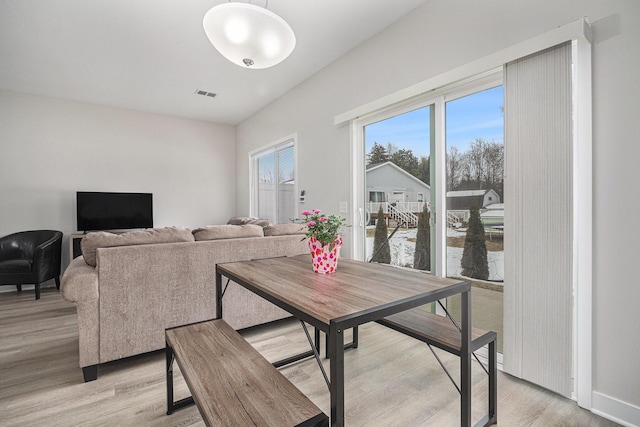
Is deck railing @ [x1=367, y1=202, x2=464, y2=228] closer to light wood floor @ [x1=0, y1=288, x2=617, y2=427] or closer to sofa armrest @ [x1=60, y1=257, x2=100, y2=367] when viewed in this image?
light wood floor @ [x1=0, y1=288, x2=617, y2=427]

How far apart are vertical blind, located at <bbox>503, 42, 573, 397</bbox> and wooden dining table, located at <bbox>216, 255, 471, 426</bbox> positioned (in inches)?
31.7

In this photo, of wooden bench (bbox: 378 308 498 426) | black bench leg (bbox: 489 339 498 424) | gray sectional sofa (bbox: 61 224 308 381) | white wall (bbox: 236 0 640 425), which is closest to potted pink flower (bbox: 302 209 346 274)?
wooden bench (bbox: 378 308 498 426)

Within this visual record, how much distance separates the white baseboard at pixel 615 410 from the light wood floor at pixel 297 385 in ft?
0.19

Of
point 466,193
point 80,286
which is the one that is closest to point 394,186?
point 466,193

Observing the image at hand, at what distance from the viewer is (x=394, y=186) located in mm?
2811

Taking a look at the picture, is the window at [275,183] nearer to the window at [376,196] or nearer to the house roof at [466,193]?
the window at [376,196]

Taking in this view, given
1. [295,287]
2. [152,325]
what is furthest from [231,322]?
[295,287]

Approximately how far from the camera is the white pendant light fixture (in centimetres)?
143

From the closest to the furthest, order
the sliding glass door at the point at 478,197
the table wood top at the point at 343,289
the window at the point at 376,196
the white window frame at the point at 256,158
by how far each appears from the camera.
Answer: the table wood top at the point at 343,289, the sliding glass door at the point at 478,197, the window at the point at 376,196, the white window frame at the point at 256,158

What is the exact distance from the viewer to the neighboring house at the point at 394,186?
8.45ft

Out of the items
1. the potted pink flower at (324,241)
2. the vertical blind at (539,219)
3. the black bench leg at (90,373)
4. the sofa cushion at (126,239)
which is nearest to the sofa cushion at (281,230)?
the sofa cushion at (126,239)

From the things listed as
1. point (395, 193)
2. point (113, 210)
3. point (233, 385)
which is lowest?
point (233, 385)

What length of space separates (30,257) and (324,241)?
15.1ft

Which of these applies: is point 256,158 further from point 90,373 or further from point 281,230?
point 90,373
